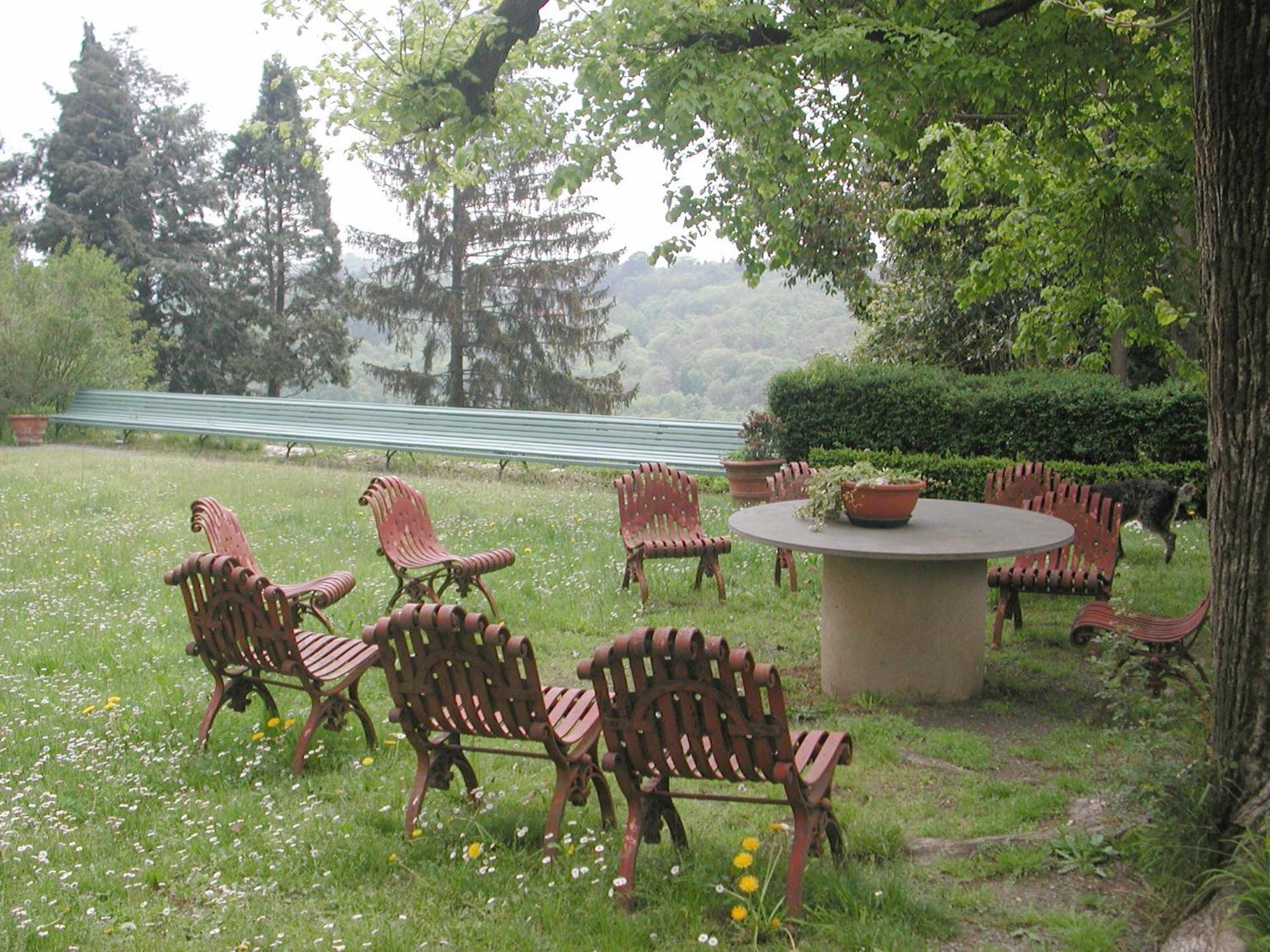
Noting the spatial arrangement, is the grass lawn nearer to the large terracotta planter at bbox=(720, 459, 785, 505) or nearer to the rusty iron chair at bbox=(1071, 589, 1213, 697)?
the rusty iron chair at bbox=(1071, 589, 1213, 697)

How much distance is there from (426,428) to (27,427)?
831 centimetres

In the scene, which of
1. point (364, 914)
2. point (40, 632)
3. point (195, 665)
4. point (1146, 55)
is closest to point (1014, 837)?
point (364, 914)

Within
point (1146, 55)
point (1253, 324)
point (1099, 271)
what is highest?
point (1146, 55)

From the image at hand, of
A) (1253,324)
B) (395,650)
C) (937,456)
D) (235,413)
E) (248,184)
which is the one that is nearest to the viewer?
(1253,324)

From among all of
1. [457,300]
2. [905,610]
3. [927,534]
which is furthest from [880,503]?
[457,300]

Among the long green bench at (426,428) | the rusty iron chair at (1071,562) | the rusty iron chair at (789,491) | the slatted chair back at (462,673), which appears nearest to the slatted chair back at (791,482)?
the rusty iron chair at (789,491)

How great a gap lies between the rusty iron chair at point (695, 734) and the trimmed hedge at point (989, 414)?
8362 mm

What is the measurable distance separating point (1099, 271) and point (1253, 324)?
5667 mm

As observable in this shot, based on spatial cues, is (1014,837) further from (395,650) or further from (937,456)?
(937,456)

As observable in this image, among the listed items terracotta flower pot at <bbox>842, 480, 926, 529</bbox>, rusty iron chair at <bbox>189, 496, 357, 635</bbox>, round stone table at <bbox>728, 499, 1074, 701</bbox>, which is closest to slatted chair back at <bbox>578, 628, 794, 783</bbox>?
round stone table at <bbox>728, 499, 1074, 701</bbox>

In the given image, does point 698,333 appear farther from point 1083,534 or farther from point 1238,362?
point 1238,362

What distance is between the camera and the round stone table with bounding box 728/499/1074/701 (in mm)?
5605

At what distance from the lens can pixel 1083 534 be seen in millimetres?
6949

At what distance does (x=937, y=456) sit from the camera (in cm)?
1105
